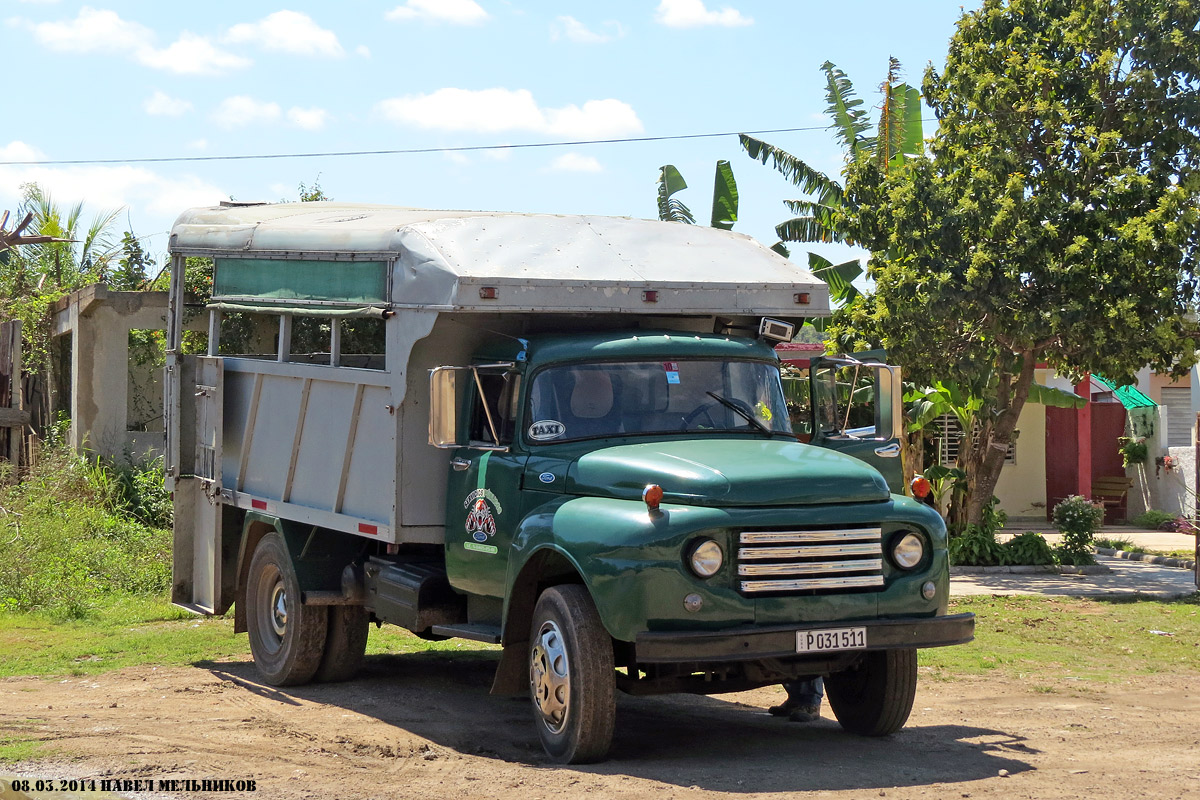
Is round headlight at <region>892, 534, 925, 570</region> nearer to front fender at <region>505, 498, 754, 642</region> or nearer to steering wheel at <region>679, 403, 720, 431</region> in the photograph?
front fender at <region>505, 498, 754, 642</region>

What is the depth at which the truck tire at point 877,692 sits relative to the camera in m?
7.86

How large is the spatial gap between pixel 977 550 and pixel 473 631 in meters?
11.6

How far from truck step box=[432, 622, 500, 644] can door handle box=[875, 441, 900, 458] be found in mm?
2716

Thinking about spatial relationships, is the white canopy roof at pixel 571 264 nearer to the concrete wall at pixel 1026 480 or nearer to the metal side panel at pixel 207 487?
the metal side panel at pixel 207 487

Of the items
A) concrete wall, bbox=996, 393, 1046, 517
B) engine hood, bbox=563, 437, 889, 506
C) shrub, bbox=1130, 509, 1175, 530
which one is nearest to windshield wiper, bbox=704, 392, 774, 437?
engine hood, bbox=563, 437, 889, 506

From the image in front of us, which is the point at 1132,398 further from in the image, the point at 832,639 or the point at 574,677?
the point at 574,677

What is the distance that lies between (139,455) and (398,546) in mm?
11191

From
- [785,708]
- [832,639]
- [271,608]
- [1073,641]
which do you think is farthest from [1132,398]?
[832,639]

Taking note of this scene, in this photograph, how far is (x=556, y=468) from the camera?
25.8 ft

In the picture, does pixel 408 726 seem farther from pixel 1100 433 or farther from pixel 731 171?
pixel 1100 433

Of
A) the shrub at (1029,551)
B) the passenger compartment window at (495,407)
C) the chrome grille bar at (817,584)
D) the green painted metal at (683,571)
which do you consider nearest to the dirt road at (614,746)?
the green painted metal at (683,571)

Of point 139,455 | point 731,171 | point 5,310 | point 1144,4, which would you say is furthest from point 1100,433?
point 5,310

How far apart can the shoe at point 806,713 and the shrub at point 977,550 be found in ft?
33.8

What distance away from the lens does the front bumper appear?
6.78 meters
